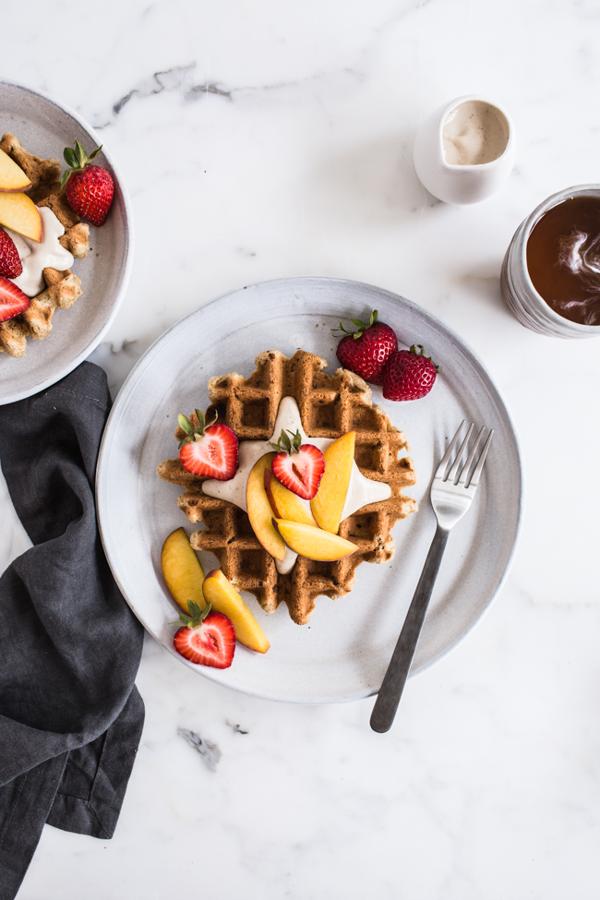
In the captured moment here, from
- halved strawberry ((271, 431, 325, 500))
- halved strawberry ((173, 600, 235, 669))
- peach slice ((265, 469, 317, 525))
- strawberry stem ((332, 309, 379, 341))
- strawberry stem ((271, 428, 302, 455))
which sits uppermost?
strawberry stem ((332, 309, 379, 341))

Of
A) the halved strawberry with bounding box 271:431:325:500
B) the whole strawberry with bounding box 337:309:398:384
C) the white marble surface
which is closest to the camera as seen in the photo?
the halved strawberry with bounding box 271:431:325:500

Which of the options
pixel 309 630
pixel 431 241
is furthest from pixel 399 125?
pixel 309 630

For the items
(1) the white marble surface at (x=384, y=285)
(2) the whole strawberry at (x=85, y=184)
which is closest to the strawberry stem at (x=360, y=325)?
(1) the white marble surface at (x=384, y=285)

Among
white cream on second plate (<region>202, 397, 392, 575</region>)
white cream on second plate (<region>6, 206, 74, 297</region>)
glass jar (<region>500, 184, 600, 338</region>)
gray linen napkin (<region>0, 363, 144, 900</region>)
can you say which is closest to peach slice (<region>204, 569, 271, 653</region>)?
white cream on second plate (<region>202, 397, 392, 575</region>)

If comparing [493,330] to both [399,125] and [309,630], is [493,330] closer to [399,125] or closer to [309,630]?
[399,125]

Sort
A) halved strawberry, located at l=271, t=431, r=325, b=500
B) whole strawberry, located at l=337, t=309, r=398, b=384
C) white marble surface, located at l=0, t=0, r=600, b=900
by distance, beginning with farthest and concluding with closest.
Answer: white marble surface, located at l=0, t=0, r=600, b=900 → whole strawberry, located at l=337, t=309, r=398, b=384 → halved strawberry, located at l=271, t=431, r=325, b=500

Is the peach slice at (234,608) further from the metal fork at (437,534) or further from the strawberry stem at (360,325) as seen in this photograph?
the strawberry stem at (360,325)

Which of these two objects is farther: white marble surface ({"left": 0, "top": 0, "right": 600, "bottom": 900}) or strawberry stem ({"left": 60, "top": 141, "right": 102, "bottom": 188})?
white marble surface ({"left": 0, "top": 0, "right": 600, "bottom": 900})

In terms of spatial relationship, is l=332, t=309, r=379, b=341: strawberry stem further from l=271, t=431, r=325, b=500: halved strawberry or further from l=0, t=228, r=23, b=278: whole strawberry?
l=0, t=228, r=23, b=278: whole strawberry
